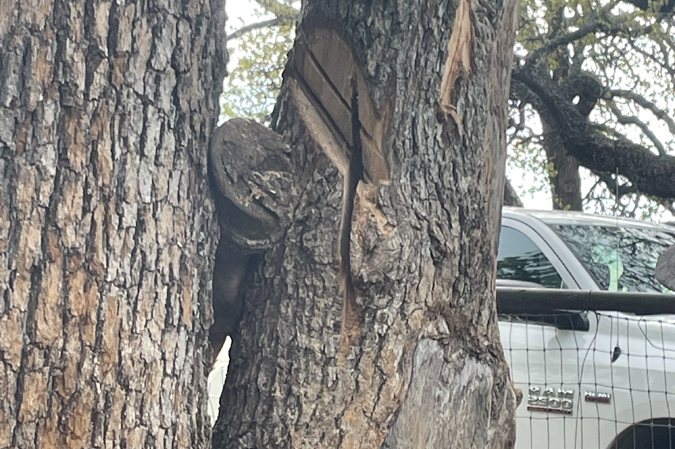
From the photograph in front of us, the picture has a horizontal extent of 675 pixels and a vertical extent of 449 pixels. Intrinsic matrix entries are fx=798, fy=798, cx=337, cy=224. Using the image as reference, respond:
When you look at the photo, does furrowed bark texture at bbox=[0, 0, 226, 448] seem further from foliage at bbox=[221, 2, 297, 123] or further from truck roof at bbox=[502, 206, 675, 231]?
foliage at bbox=[221, 2, 297, 123]

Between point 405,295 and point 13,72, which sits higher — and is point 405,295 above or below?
below

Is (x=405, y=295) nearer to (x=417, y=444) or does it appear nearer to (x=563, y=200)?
(x=417, y=444)

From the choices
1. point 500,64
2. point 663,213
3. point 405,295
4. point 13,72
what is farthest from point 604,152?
point 663,213

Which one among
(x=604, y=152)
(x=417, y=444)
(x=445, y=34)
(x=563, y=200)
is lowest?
(x=417, y=444)

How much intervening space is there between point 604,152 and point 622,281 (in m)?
2.38

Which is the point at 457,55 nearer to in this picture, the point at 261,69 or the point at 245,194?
the point at 245,194

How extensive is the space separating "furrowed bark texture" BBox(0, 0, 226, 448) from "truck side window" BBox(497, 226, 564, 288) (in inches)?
141

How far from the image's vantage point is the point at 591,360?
15.4 ft

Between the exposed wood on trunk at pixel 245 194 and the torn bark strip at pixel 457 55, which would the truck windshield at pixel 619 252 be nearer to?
the torn bark strip at pixel 457 55

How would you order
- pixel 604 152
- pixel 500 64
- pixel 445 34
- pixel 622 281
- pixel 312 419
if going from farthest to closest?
pixel 604 152, pixel 622 281, pixel 500 64, pixel 445 34, pixel 312 419

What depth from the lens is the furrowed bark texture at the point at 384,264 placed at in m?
2.29

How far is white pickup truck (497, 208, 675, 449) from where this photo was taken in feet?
14.9

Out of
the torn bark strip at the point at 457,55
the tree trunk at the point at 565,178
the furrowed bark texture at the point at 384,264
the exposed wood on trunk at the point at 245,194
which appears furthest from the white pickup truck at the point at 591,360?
the tree trunk at the point at 565,178

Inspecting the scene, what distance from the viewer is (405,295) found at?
232 centimetres
